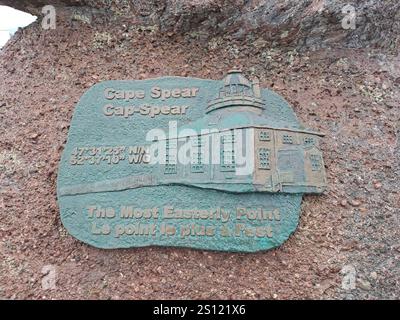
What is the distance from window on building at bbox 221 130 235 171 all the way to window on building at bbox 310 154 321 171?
53 centimetres

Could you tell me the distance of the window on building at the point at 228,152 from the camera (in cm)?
257

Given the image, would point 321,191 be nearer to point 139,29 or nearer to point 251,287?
point 251,287

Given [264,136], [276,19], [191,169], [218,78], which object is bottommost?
[191,169]

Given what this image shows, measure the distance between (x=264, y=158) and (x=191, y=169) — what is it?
0.49m

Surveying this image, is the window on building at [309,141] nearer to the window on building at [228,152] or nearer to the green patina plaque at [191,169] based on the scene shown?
the green patina plaque at [191,169]

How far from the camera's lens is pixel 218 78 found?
3020 mm

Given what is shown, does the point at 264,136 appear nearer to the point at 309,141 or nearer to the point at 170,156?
the point at 309,141

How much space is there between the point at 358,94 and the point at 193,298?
1.88m

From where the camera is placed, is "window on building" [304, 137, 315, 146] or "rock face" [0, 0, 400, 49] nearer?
"window on building" [304, 137, 315, 146]

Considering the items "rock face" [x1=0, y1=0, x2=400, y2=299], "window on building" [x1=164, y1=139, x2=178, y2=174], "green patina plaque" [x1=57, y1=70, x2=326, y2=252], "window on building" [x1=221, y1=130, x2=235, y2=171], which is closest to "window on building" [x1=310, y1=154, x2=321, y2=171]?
"green patina plaque" [x1=57, y1=70, x2=326, y2=252]

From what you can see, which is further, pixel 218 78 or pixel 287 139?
pixel 218 78

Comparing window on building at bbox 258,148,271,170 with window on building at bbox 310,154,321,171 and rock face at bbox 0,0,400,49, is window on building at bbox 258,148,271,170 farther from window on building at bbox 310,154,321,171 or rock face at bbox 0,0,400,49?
rock face at bbox 0,0,400,49

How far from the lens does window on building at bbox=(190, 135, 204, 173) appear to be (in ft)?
8.53

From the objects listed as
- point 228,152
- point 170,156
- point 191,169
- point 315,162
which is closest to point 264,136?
point 228,152
